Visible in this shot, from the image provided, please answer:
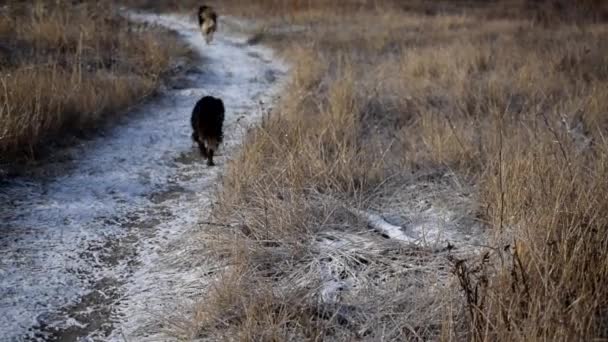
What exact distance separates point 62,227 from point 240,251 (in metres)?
1.33

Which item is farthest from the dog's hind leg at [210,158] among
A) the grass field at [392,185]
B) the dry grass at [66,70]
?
the dry grass at [66,70]

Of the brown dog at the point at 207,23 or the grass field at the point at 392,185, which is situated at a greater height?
the brown dog at the point at 207,23

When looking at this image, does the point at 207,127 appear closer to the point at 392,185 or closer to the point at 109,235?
the point at 109,235

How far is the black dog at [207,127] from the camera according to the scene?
4.94m

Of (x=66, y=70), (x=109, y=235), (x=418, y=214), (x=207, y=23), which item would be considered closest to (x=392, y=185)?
(x=418, y=214)

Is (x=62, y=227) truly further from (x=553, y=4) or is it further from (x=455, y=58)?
(x=553, y=4)

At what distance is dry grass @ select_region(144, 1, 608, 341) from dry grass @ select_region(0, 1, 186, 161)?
1.83m

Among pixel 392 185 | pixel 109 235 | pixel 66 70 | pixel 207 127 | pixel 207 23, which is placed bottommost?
pixel 109 235

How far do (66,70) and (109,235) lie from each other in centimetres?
358

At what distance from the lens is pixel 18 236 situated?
343cm

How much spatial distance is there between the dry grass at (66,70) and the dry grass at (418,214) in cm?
183

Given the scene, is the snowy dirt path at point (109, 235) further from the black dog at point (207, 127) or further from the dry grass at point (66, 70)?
the dry grass at point (66, 70)

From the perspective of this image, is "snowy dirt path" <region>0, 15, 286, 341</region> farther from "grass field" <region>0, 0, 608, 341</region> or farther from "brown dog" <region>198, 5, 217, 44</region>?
"brown dog" <region>198, 5, 217, 44</region>

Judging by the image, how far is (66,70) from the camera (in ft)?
21.2
